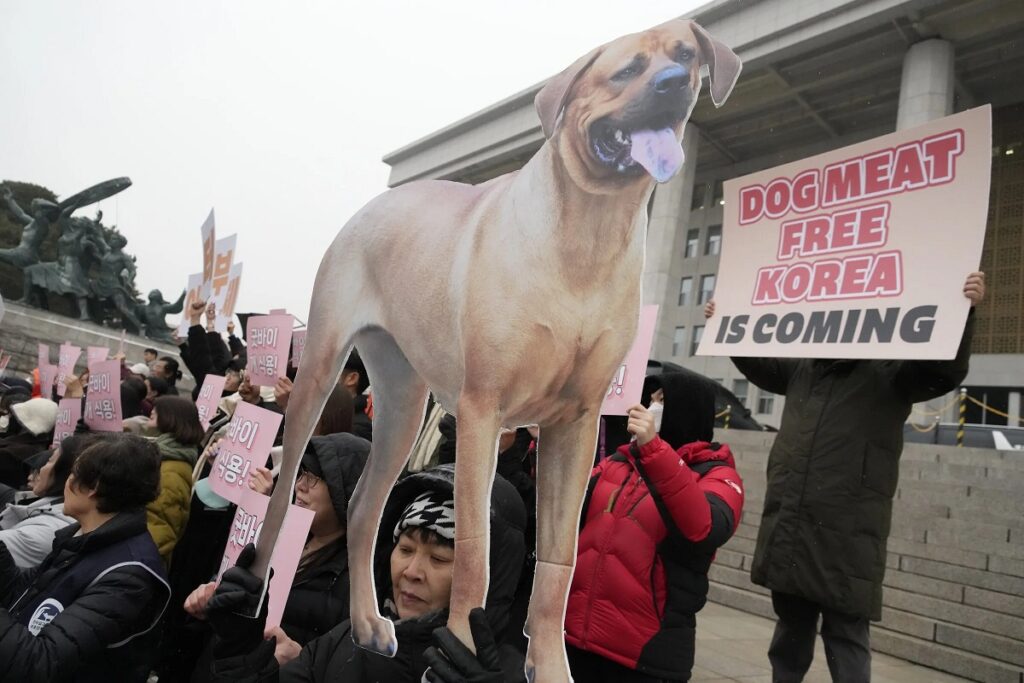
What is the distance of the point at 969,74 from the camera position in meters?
15.4

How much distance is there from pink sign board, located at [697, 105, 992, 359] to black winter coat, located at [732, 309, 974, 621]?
20.7 inches

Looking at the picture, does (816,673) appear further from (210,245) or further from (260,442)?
(210,245)

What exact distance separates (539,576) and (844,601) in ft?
5.50

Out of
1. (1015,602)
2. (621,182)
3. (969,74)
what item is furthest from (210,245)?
(969,74)

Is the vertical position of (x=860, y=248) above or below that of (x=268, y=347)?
above

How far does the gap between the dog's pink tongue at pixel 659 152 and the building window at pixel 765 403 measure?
25.0 meters

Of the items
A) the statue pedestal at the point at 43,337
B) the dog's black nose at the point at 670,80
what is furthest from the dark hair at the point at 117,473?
the statue pedestal at the point at 43,337

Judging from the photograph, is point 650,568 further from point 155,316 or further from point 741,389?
point 741,389

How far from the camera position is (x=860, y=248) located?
239 cm

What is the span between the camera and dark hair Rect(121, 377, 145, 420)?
5488 millimetres

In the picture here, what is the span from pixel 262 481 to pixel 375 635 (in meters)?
0.70

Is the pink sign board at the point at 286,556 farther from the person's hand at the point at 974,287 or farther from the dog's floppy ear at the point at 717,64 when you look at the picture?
the person's hand at the point at 974,287

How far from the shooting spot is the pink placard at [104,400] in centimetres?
422

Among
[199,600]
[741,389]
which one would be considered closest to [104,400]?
[199,600]
